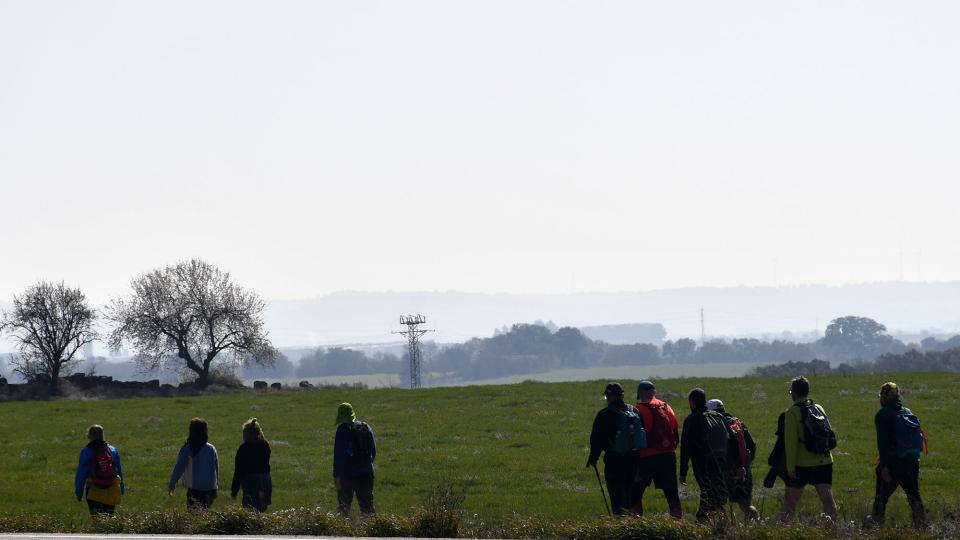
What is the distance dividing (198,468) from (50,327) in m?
57.8

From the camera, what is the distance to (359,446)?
17.2m

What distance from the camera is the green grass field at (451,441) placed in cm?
2161

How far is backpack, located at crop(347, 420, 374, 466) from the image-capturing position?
1709 cm

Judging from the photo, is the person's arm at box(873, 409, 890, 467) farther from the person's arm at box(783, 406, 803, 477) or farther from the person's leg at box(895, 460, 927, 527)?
the person's arm at box(783, 406, 803, 477)

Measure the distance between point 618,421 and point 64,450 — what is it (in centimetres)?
2057

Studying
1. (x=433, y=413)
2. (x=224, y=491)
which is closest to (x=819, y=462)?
(x=224, y=491)

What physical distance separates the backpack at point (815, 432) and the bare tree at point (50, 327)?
60.3 m

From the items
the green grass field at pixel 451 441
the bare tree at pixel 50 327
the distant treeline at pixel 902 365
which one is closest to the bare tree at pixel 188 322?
the bare tree at pixel 50 327

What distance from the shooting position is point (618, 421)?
16.0m

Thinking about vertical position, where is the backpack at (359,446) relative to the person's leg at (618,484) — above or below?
above

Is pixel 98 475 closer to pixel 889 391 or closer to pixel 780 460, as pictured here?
pixel 780 460

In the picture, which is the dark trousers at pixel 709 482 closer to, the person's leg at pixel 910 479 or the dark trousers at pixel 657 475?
the dark trousers at pixel 657 475

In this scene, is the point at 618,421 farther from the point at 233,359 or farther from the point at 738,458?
the point at 233,359

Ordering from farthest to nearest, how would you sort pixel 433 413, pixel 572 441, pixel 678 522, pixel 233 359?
1. pixel 233 359
2. pixel 433 413
3. pixel 572 441
4. pixel 678 522
